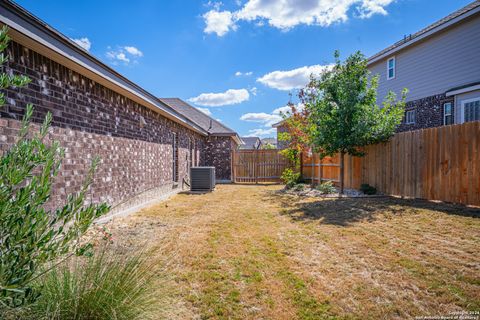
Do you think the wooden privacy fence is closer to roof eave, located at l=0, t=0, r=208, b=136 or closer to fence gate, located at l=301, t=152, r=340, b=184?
fence gate, located at l=301, t=152, r=340, b=184

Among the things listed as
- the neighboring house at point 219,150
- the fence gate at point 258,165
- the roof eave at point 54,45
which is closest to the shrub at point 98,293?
the roof eave at point 54,45

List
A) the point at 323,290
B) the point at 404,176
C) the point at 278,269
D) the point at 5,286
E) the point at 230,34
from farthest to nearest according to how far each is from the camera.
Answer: the point at 230,34, the point at 404,176, the point at 278,269, the point at 323,290, the point at 5,286

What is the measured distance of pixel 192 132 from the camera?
13.7 meters

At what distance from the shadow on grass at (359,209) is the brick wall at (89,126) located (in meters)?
3.89

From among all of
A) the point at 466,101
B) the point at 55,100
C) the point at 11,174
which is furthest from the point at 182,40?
the point at 466,101

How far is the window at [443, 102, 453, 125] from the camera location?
35.5 ft

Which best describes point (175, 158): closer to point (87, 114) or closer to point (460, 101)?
point (87, 114)

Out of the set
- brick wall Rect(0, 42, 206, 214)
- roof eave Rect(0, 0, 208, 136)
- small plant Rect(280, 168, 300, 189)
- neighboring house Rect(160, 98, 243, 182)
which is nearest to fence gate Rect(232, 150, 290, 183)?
neighboring house Rect(160, 98, 243, 182)

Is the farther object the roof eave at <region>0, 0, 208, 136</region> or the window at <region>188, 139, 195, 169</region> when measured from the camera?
the window at <region>188, 139, 195, 169</region>

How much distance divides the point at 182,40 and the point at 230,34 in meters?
2.95

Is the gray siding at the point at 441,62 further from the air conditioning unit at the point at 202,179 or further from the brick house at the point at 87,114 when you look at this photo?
the brick house at the point at 87,114

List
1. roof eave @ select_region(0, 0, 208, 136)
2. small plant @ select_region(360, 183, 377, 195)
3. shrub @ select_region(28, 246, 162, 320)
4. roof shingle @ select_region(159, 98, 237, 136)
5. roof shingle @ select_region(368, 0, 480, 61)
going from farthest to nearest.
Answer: roof shingle @ select_region(159, 98, 237, 136) < roof shingle @ select_region(368, 0, 480, 61) < small plant @ select_region(360, 183, 377, 195) < roof eave @ select_region(0, 0, 208, 136) < shrub @ select_region(28, 246, 162, 320)

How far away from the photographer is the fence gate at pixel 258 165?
14805 mm

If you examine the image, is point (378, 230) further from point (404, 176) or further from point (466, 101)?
point (466, 101)
